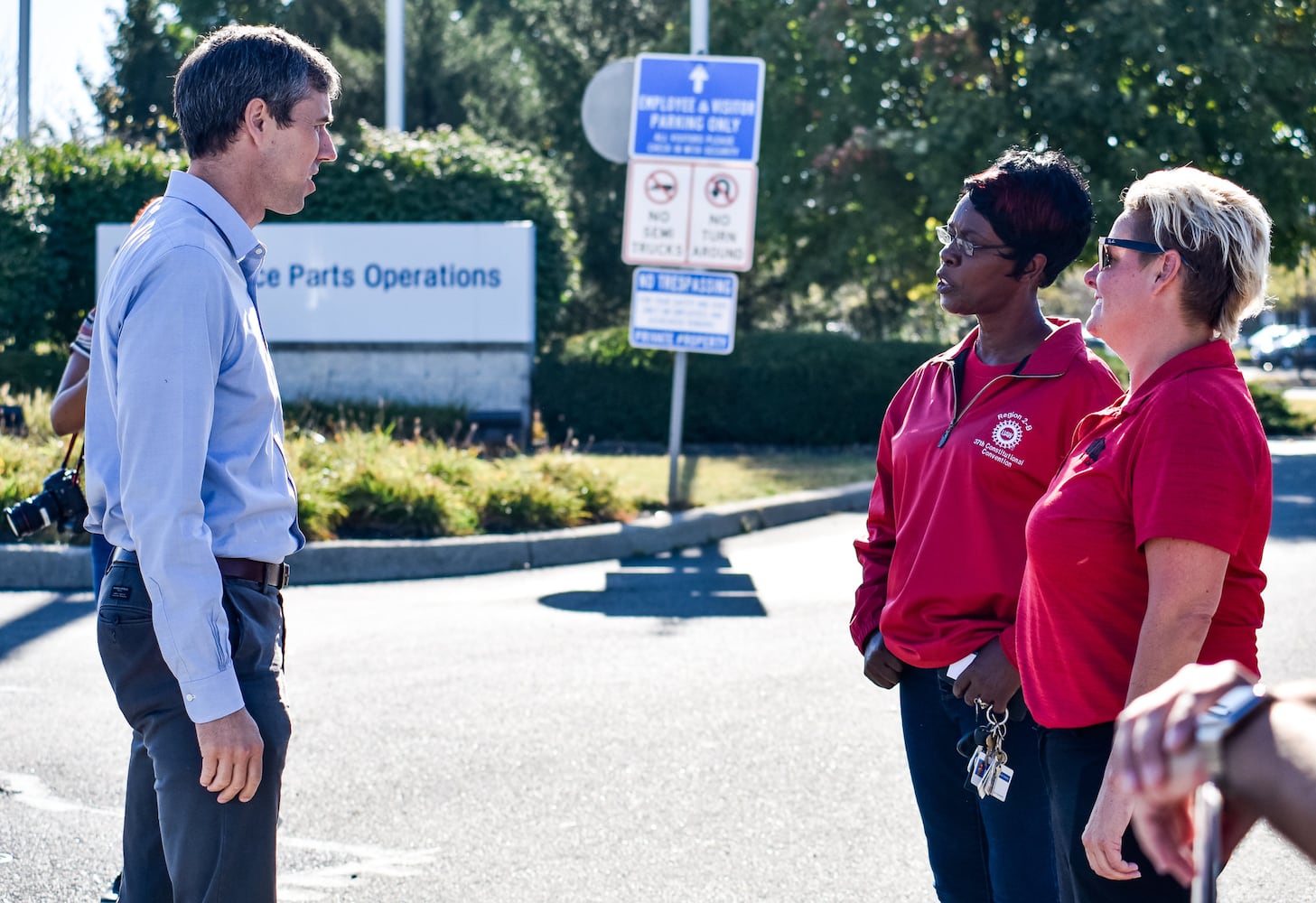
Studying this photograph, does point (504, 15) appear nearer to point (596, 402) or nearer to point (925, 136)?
point (925, 136)

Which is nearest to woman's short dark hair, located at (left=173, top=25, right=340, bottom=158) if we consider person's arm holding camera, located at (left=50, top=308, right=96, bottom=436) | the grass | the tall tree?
person's arm holding camera, located at (left=50, top=308, right=96, bottom=436)

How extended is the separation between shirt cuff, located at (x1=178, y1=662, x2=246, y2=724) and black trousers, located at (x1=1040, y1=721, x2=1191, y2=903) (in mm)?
1373

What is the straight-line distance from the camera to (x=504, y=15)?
32.8 m

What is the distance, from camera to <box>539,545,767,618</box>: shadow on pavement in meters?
7.82

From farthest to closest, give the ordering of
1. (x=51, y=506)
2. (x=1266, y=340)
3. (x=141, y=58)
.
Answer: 1. (x=1266, y=340)
2. (x=141, y=58)
3. (x=51, y=506)

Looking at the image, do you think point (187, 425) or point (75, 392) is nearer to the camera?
point (187, 425)

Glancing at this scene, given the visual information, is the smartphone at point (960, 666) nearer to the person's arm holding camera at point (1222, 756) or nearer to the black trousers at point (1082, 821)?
the black trousers at point (1082, 821)

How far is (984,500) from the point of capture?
282cm

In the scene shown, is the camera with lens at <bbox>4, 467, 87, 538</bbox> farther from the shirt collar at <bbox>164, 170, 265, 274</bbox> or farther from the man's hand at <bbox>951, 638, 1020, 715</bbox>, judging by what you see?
the man's hand at <bbox>951, 638, 1020, 715</bbox>

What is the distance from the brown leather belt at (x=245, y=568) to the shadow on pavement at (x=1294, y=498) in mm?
7962

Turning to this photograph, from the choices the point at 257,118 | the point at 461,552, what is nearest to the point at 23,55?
the point at 461,552

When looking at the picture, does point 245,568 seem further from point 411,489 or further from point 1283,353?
point 1283,353

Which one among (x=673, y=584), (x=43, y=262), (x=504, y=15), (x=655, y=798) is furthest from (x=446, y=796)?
(x=504, y=15)

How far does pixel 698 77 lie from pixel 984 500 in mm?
8631
